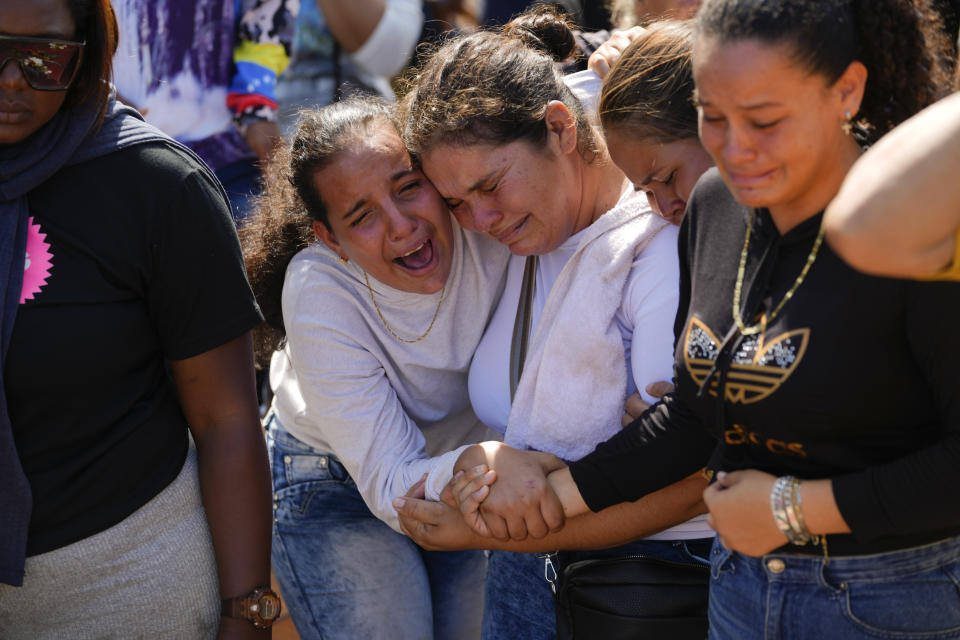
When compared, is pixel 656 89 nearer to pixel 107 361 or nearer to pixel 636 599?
pixel 636 599

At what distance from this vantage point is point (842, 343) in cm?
139

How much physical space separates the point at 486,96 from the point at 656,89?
15.2 inches

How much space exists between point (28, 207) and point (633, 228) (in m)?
1.24

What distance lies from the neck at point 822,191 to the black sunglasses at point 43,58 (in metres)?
1.29

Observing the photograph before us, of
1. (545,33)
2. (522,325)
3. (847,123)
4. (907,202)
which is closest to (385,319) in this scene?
(522,325)

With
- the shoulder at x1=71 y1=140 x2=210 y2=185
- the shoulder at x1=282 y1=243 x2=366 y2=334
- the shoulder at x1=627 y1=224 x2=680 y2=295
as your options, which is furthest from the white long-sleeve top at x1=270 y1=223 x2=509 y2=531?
the shoulder at x1=71 y1=140 x2=210 y2=185

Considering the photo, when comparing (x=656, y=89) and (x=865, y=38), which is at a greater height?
(x=865, y=38)

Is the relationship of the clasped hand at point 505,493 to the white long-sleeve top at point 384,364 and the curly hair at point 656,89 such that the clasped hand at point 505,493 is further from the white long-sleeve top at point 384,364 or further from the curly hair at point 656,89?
the curly hair at point 656,89

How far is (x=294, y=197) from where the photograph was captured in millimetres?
2512

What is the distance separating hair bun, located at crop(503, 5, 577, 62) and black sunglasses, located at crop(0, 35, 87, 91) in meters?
1.07

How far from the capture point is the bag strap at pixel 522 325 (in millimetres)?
2320

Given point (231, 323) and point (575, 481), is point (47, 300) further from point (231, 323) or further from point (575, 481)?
point (575, 481)

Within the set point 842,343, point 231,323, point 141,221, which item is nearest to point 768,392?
point 842,343

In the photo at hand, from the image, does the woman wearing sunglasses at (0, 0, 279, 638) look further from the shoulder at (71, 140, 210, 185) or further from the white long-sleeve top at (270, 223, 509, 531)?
the white long-sleeve top at (270, 223, 509, 531)
